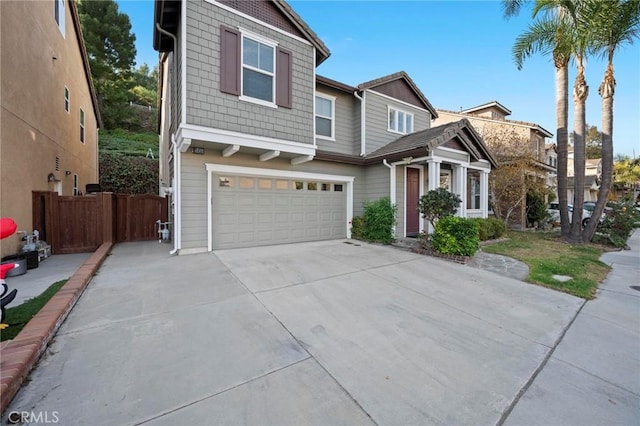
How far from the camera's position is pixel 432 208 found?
7539mm

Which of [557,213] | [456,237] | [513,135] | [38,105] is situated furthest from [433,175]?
[557,213]

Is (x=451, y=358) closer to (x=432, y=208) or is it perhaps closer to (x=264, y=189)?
(x=432, y=208)

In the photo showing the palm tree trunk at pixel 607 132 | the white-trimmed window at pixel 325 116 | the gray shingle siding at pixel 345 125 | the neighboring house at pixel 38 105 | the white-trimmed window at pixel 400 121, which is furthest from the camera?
the white-trimmed window at pixel 400 121

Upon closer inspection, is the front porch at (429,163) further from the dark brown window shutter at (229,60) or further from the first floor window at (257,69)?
the dark brown window shutter at (229,60)

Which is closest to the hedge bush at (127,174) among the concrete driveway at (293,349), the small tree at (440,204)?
the concrete driveway at (293,349)

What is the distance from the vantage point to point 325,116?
32.1 ft

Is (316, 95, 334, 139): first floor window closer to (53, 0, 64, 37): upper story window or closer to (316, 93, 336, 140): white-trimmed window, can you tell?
(316, 93, 336, 140): white-trimmed window

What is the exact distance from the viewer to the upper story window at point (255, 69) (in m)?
6.54

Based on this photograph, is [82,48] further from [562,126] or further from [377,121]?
[562,126]

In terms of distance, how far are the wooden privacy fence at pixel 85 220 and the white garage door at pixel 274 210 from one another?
3.48 meters

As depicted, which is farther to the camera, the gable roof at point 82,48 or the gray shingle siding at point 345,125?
the gable roof at point 82,48

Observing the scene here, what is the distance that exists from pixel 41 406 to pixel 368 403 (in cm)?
240

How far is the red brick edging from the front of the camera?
77.4 inches

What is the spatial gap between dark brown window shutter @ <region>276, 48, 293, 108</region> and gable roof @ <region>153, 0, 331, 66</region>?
0.91m
